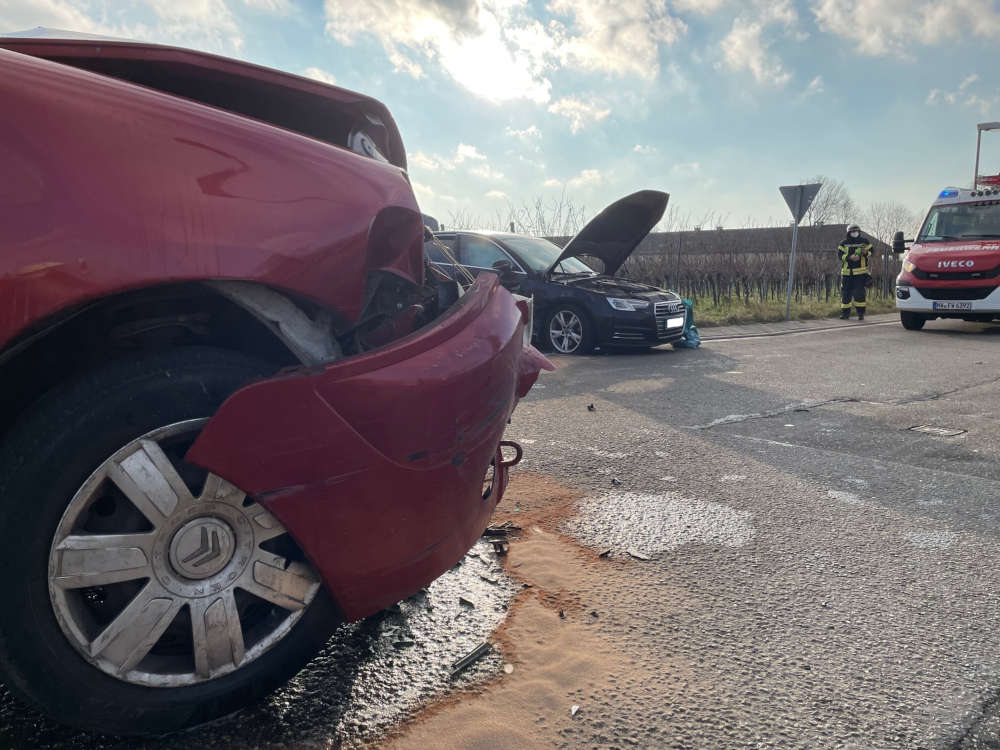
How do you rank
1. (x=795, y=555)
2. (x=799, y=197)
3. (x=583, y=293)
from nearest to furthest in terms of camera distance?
(x=795, y=555) < (x=583, y=293) < (x=799, y=197)

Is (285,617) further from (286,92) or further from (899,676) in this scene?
(899,676)

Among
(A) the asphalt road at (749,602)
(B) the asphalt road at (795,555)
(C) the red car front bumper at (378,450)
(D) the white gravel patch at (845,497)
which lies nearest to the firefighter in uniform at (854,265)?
(B) the asphalt road at (795,555)

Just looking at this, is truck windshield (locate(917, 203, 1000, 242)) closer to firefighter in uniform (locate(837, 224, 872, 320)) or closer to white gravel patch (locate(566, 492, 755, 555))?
firefighter in uniform (locate(837, 224, 872, 320))

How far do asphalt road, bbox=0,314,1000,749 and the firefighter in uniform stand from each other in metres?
11.9

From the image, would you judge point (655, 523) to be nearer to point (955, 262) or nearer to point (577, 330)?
point (577, 330)

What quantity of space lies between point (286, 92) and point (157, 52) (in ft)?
1.15

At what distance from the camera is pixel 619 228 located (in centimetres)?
781

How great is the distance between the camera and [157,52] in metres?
1.84

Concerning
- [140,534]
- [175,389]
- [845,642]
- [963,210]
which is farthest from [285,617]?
[963,210]

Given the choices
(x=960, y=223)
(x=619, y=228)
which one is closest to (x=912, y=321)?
(x=960, y=223)

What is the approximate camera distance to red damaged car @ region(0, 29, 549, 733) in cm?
138

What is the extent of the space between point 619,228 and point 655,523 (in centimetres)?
539

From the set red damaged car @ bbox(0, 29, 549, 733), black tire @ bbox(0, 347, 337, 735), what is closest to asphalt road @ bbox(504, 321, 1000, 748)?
red damaged car @ bbox(0, 29, 549, 733)

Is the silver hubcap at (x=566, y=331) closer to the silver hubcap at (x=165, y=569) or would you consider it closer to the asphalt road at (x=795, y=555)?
the asphalt road at (x=795, y=555)
